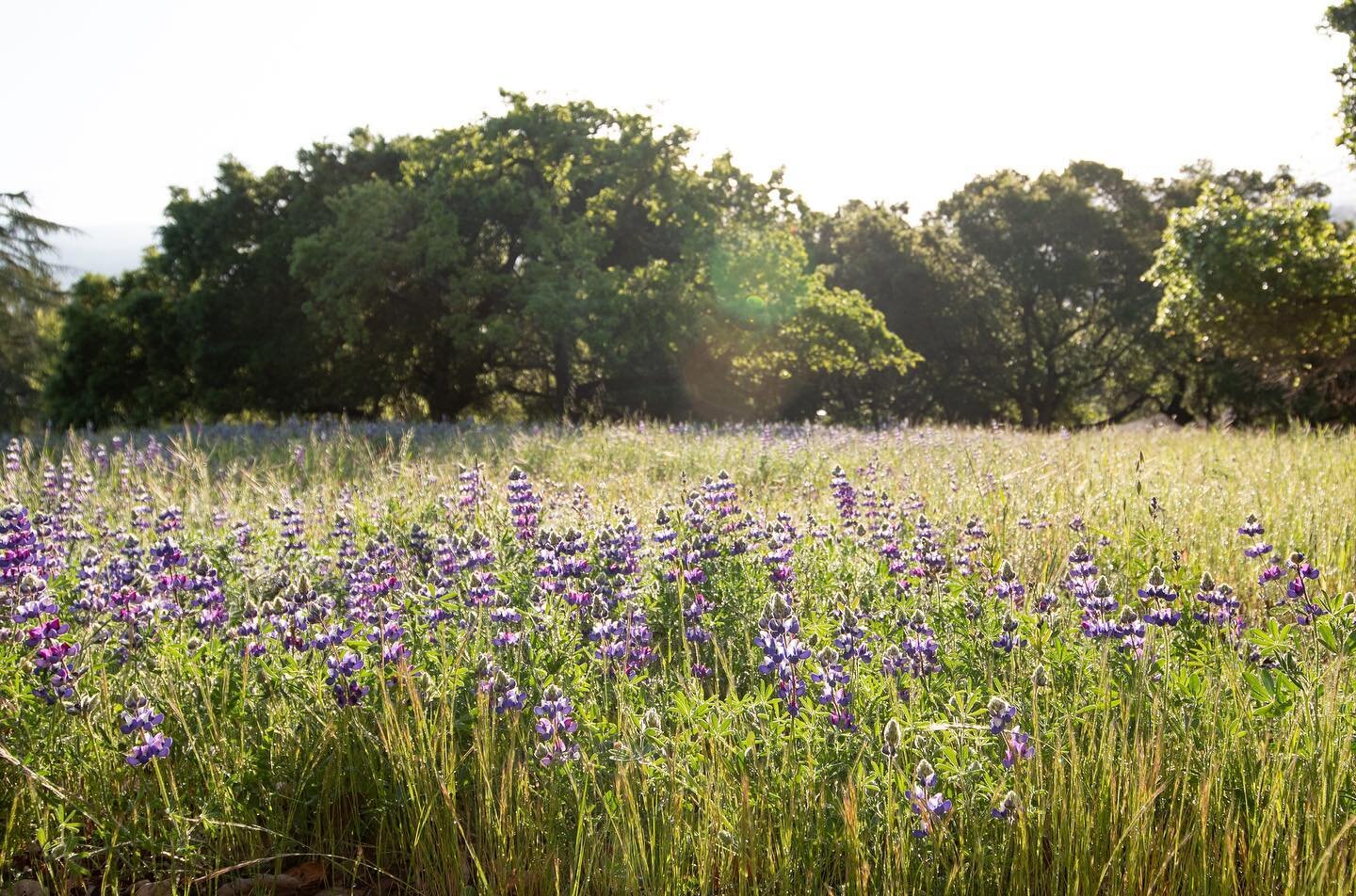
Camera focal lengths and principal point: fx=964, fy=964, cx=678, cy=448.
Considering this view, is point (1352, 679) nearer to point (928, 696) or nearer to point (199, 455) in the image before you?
point (928, 696)

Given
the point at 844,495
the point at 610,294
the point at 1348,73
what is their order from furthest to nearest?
1. the point at 610,294
2. the point at 1348,73
3. the point at 844,495

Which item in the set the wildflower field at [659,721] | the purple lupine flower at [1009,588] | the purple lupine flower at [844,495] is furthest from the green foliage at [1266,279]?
the purple lupine flower at [1009,588]

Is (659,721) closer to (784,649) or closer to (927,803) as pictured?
(784,649)

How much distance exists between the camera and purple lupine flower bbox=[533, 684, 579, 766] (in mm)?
2645

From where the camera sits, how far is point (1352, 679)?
2.97 meters

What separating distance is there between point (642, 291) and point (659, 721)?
19693mm

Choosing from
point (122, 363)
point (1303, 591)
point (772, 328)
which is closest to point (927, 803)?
point (1303, 591)

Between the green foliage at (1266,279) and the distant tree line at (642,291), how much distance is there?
0.19 ft

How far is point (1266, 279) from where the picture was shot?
56.5 feet

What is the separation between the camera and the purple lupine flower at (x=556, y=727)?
104 inches

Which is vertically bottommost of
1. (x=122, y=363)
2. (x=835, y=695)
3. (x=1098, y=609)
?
(x=835, y=695)

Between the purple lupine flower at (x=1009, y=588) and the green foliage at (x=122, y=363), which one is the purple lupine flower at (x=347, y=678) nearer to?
the purple lupine flower at (x=1009, y=588)

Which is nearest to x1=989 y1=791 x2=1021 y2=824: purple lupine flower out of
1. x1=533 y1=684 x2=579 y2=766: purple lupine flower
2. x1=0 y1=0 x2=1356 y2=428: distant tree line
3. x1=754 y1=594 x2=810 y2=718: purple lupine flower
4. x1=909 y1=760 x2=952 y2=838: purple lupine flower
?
x1=909 y1=760 x2=952 y2=838: purple lupine flower

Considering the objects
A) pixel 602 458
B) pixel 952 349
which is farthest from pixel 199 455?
pixel 952 349
